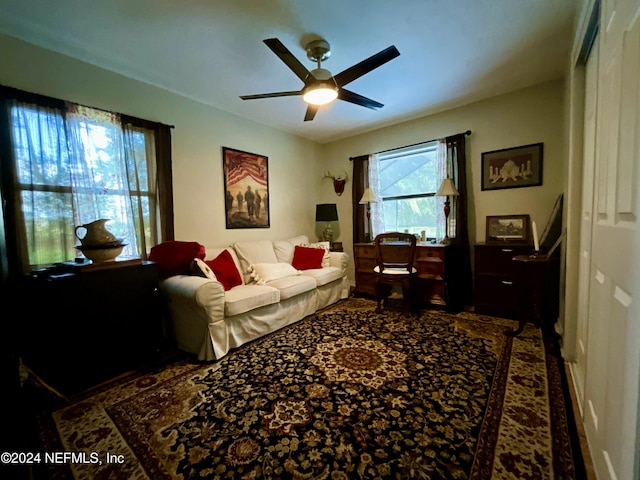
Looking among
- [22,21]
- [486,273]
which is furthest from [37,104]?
[486,273]

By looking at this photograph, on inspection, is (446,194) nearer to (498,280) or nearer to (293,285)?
(498,280)

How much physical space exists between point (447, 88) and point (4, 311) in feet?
12.0

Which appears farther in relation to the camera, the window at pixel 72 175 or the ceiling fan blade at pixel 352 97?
the ceiling fan blade at pixel 352 97

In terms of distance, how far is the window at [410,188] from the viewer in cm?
367

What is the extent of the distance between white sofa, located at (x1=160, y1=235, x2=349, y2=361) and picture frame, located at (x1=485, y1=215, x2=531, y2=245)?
181cm

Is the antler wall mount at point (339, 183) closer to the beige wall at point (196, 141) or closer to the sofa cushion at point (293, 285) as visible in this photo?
the beige wall at point (196, 141)

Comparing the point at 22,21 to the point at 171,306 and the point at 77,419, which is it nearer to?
the point at 171,306

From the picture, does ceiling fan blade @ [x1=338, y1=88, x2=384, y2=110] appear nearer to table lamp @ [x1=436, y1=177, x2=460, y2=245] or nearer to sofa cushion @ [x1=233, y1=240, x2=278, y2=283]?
table lamp @ [x1=436, y1=177, x2=460, y2=245]

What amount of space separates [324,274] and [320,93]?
199cm

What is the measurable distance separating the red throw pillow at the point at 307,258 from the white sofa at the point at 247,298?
78 millimetres

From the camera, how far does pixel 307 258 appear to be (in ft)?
11.7

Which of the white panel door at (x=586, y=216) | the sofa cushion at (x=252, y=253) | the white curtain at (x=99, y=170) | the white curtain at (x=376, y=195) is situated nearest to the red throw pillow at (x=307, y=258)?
the sofa cushion at (x=252, y=253)

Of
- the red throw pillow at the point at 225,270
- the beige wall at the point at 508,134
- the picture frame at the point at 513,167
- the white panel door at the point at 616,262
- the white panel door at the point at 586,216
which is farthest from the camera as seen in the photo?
the picture frame at the point at 513,167

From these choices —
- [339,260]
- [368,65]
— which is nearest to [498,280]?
[339,260]
